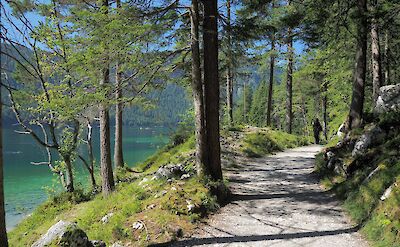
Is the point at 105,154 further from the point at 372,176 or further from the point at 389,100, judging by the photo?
the point at 389,100

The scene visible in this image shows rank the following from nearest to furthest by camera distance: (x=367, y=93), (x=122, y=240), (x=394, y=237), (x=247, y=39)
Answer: (x=394, y=237) → (x=122, y=240) → (x=247, y=39) → (x=367, y=93)

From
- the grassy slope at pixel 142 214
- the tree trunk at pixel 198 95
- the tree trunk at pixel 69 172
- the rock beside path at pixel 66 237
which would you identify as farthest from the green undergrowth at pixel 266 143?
the rock beside path at pixel 66 237

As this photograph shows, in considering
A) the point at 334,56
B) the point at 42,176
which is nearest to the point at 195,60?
the point at 334,56

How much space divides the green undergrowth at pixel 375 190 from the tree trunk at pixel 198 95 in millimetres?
3369

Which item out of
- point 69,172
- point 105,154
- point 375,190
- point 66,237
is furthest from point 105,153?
point 375,190

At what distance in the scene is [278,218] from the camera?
717 cm

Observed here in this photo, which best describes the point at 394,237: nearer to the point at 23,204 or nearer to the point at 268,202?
the point at 268,202

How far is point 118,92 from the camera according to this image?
828 centimetres

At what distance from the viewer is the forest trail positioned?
19.8 feet

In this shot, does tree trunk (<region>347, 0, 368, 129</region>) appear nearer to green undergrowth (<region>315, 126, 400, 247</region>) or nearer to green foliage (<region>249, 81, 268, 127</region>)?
green undergrowth (<region>315, 126, 400, 247</region>)

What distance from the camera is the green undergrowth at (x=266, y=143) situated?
1604cm

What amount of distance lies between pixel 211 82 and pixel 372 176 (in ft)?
13.8

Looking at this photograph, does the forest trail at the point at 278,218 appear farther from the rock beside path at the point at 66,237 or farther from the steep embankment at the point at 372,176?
the rock beside path at the point at 66,237

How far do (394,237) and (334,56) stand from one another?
37.8 ft
